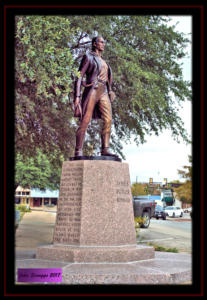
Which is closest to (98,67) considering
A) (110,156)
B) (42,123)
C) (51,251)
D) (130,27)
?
(110,156)

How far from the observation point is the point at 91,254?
7383 millimetres

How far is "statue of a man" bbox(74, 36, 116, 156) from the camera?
8578 mm

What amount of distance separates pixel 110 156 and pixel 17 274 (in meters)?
2.87

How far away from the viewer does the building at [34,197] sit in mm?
94781

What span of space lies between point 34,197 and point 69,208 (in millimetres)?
98854

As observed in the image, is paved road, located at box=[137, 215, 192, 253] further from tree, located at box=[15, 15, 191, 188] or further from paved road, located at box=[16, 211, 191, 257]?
tree, located at box=[15, 15, 191, 188]

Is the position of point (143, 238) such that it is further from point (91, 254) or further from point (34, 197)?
point (34, 197)

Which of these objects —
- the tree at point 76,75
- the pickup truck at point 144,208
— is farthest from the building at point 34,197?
the tree at point 76,75

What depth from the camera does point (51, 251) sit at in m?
7.71

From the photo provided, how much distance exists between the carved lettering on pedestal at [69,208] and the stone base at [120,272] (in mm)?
546

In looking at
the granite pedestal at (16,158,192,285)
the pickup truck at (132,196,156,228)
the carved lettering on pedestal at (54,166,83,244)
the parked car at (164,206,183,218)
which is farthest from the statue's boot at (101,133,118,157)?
the parked car at (164,206,183,218)

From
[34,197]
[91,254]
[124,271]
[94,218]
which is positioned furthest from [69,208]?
[34,197]

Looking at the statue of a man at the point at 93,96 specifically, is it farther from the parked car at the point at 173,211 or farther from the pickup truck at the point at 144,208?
the parked car at the point at 173,211

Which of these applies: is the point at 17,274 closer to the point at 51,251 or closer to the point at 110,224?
the point at 51,251
